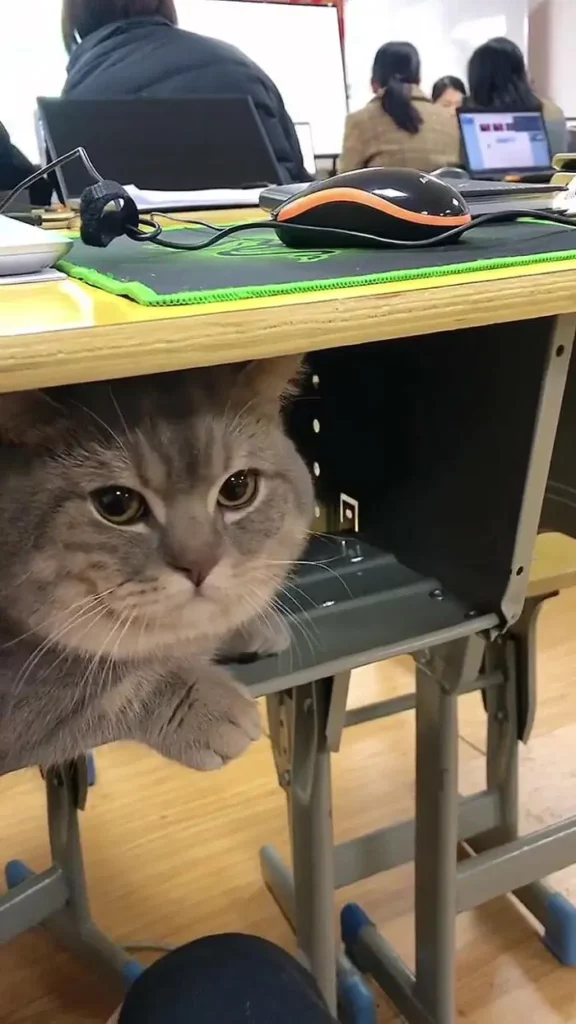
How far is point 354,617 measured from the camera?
80 cm

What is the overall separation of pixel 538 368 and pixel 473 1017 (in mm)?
872

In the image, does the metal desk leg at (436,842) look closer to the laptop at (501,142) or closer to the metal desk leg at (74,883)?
the metal desk leg at (74,883)

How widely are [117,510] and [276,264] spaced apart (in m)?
0.20

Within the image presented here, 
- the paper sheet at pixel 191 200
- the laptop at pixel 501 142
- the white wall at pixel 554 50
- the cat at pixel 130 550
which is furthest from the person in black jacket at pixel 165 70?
the white wall at pixel 554 50

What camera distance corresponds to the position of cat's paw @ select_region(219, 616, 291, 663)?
77 centimetres

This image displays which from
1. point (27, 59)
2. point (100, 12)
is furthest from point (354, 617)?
point (27, 59)

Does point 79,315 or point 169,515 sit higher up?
point 79,315

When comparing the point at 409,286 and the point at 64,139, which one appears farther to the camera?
the point at 64,139

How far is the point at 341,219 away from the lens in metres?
0.73

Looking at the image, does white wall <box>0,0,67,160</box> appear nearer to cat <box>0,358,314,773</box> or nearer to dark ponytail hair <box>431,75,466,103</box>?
dark ponytail hair <box>431,75,466,103</box>

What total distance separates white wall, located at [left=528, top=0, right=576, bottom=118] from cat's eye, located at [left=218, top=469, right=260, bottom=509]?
335 centimetres

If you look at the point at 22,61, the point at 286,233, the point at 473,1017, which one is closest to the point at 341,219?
the point at 286,233

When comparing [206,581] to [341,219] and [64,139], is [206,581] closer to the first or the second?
[341,219]

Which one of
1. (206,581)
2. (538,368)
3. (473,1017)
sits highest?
(538,368)
